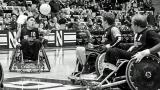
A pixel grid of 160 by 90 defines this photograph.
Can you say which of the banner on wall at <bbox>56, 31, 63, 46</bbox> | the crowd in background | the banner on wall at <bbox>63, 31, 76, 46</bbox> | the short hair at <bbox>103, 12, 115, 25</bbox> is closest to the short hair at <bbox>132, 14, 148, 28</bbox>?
the short hair at <bbox>103, 12, 115, 25</bbox>

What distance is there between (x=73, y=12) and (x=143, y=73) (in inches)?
669

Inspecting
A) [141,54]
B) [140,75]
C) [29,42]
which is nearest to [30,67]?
[29,42]

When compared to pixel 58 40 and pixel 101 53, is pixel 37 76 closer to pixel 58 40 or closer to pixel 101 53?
pixel 101 53

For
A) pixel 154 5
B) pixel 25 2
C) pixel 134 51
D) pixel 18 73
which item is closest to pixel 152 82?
pixel 134 51

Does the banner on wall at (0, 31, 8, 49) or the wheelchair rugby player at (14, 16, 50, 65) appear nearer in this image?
the wheelchair rugby player at (14, 16, 50, 65)

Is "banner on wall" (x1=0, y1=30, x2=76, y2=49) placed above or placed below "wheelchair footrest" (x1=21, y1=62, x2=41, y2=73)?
below

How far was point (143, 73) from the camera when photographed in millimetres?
5781

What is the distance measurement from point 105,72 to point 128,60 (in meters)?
0.54

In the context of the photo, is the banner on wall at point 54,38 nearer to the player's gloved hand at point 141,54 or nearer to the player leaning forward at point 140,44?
the player leaning forward at point 140,44

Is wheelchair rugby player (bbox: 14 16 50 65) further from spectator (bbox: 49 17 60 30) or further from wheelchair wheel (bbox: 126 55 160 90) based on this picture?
spectator (bbox: 49 17 60 30)

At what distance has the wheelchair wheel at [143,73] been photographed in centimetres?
578

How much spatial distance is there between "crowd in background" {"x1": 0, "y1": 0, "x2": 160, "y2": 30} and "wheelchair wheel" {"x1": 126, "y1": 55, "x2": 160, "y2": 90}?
1035 centimetres

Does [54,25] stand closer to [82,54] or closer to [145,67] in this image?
[82,54]

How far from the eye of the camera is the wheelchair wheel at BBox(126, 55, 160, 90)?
5.78 m
